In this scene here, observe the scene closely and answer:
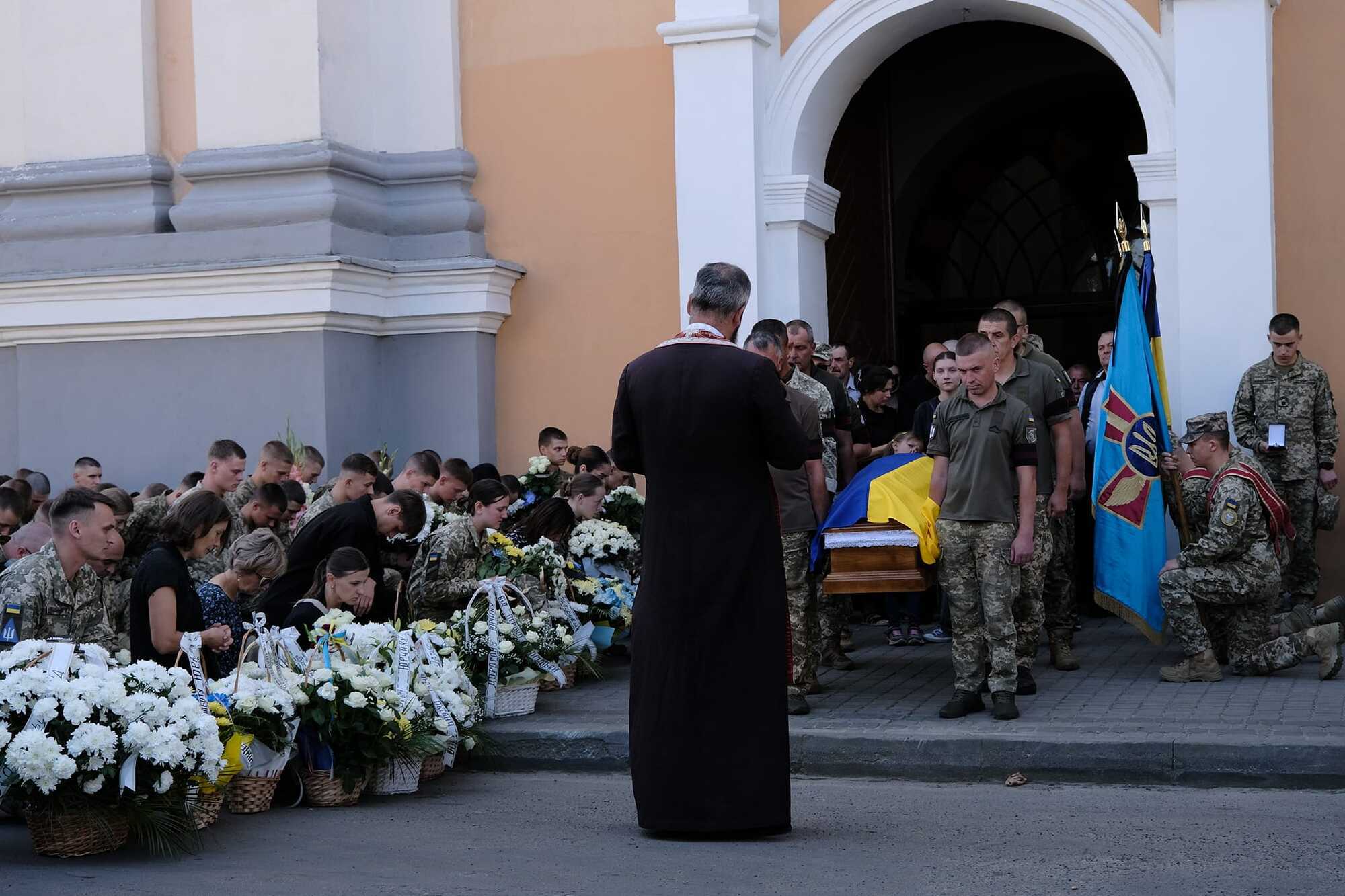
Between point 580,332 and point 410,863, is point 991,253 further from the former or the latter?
point 410,863

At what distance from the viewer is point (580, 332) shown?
11.7 m

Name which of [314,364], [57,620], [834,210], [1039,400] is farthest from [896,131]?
[57,620]

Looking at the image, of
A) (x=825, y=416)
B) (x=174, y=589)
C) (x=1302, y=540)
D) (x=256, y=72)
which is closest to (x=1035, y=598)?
(x=825, y=416)

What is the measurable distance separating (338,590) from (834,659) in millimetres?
2944

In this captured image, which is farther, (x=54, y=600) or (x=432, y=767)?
(x=432, y=767)

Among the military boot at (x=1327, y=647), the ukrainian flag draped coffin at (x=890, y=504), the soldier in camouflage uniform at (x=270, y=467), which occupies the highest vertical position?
the soldier in camouflage uniform at (x=270, y=467)

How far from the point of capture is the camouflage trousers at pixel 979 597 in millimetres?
7387

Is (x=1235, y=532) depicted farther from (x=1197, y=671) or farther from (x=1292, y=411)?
(x=1292, y=411)

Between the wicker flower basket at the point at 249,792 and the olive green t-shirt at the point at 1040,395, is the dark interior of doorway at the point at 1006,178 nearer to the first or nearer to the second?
the olive green t-shirt at the point at 1040,395

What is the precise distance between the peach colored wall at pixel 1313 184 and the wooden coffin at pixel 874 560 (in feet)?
11.5

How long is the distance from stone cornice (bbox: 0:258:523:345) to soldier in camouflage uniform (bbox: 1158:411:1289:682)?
17.0 ft

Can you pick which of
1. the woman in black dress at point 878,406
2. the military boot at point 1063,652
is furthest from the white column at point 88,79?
the military boot at point 1063,652

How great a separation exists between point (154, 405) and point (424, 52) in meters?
3.11

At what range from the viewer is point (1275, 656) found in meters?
8.16
